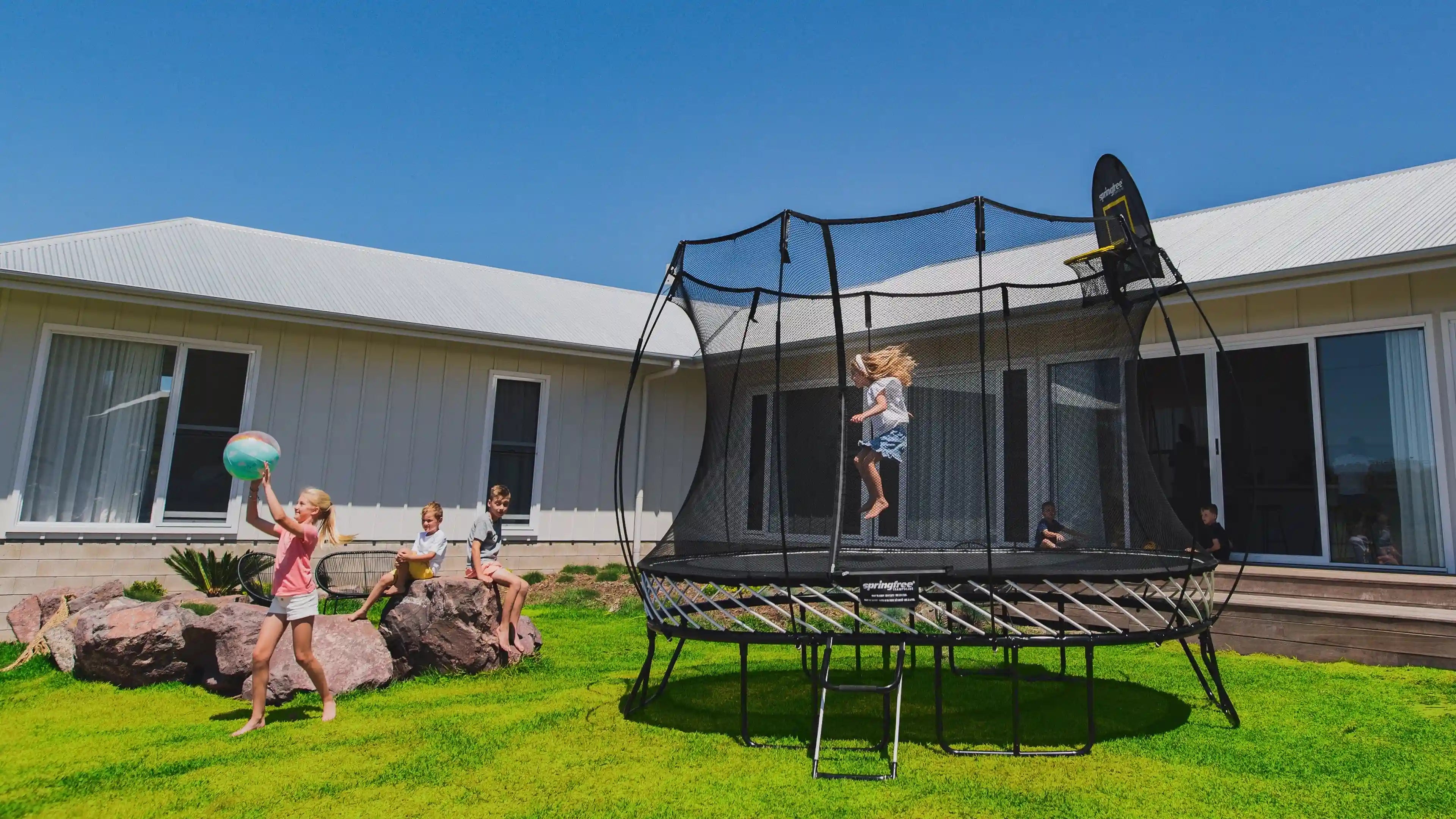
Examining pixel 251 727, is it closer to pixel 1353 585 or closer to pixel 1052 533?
pixel 1052 533

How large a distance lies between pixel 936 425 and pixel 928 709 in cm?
152

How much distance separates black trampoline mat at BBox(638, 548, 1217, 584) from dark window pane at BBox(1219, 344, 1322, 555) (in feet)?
13.3

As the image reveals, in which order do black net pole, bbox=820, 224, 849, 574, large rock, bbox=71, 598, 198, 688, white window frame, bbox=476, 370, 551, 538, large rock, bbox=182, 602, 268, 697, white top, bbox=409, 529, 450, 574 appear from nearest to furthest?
black net pole, bbox=820, 224, 849, 574
large rock, bbox=182, 602, 268, 697
large rock, bbox=71, 598, 198, 688
white top, bbox=409, 529, 450, 574
white window frame, bbox=476, 370, 551, 538

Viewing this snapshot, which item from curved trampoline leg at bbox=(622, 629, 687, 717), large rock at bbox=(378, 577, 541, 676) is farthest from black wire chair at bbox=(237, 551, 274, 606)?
curved trampoline leg at bbox=(622, 629, 687, 717)

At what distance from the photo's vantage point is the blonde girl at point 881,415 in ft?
12.7

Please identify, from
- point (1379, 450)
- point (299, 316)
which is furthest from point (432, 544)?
point (1379, 450)

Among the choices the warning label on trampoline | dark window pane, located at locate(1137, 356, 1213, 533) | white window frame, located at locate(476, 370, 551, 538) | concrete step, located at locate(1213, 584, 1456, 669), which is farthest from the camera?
white window frame, located at locate(476, 370, 551, 538)

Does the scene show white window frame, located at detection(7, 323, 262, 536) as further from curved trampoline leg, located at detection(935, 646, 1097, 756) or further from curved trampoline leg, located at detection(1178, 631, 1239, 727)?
curved trampoline leg, located at detection(1178, 631, 1239, 727)

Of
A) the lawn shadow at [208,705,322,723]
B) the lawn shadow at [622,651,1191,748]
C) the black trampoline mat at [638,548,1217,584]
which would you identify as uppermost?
the black trampoline mat at [638,548,1217,584]

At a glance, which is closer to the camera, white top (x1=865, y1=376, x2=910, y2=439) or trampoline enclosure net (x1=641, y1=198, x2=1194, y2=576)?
trampoline enclosure net (x1=641, y1=198, x2=1194, y2=576)

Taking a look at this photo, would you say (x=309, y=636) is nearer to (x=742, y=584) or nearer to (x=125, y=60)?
(x=742, y=584)

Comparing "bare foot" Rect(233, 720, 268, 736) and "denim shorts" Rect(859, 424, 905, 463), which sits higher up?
"denim shorts" Rect(859, 424, 905, 463)

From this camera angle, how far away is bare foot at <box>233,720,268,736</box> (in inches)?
145

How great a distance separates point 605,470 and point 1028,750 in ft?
24.2
